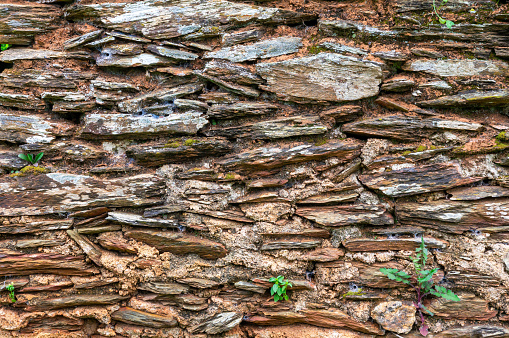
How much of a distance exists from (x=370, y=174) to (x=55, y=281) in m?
4.41

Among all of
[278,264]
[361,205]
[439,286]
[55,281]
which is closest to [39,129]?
[55,281]

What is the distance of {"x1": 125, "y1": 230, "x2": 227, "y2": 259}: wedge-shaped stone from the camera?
378cm

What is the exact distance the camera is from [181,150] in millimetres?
3871

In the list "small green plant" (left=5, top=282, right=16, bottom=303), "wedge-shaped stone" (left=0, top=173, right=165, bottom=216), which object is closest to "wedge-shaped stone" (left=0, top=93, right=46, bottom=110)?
"wedge-shaped stone" (left=0, top=173, right=165, bottom=216)

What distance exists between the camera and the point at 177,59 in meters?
4.05

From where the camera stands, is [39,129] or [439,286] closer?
[439,286]

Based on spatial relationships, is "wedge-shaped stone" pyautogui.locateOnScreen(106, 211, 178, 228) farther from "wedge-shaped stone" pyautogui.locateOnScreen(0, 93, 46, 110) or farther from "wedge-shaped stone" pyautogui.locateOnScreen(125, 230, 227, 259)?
"wedge-shaped stone" pyautogui.locateOnScreen(0, 93, 46, 110)

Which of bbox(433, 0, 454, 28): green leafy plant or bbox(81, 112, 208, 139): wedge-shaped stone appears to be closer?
bbox(433, 0, 454, 28): green leafy plant

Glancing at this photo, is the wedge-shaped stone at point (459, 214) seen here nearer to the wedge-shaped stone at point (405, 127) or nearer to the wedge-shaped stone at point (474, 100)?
the wedge-shaped stone at point (405, 127)

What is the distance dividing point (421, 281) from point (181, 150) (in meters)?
3.36

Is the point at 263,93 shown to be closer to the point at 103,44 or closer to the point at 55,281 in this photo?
the point at 103,44

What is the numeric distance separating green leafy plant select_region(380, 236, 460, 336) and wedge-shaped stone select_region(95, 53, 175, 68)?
3993 millimetres

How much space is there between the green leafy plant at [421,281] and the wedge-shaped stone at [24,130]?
476 centimetres

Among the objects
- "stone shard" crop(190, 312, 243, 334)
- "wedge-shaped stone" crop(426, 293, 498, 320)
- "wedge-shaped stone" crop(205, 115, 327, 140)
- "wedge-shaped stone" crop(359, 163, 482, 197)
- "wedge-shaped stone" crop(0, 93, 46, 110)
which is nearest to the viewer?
"wedge-shaped stone" crop(426, 293, 498, 320)
